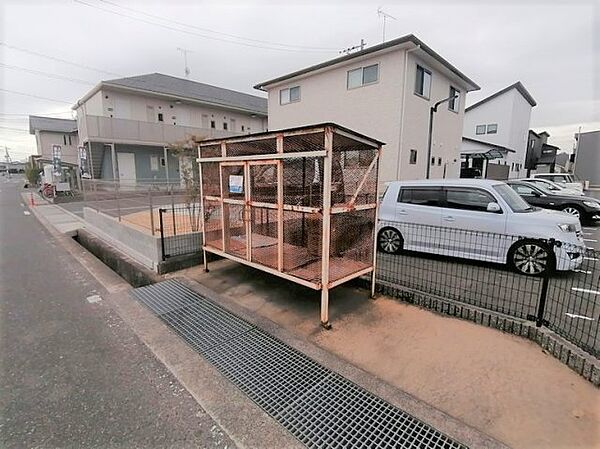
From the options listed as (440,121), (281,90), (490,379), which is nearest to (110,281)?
(490,379)

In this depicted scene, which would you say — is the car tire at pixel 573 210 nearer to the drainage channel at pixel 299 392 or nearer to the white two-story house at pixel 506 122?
the drainage channel at pixel 299 392

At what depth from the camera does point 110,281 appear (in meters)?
5.29

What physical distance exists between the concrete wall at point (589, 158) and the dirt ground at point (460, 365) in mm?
39976

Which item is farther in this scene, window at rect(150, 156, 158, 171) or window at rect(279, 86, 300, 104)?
window at rect(150, 156, 158, 171)

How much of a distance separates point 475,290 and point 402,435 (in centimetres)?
293

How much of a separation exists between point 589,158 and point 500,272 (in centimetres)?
3989

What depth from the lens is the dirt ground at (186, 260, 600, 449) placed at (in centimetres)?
211

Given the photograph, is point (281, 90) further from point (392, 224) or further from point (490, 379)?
point (490, 379)

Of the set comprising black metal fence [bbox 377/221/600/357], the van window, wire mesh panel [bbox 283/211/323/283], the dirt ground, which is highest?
the van window

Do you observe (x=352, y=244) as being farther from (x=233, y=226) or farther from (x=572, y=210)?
(x=572, y=210)

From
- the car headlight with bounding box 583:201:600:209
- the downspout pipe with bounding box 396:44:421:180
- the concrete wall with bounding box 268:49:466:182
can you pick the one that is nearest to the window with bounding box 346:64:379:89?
the concrete wall with bounding box 268:49:466:182

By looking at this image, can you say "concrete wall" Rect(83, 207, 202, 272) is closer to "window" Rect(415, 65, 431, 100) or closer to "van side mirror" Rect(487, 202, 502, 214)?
"van side mirror" Rect(487, 202, 502, 214)

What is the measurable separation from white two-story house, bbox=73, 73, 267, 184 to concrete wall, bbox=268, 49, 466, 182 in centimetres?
654

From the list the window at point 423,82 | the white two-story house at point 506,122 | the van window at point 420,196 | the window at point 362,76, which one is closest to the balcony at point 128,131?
the window at point 362,76
